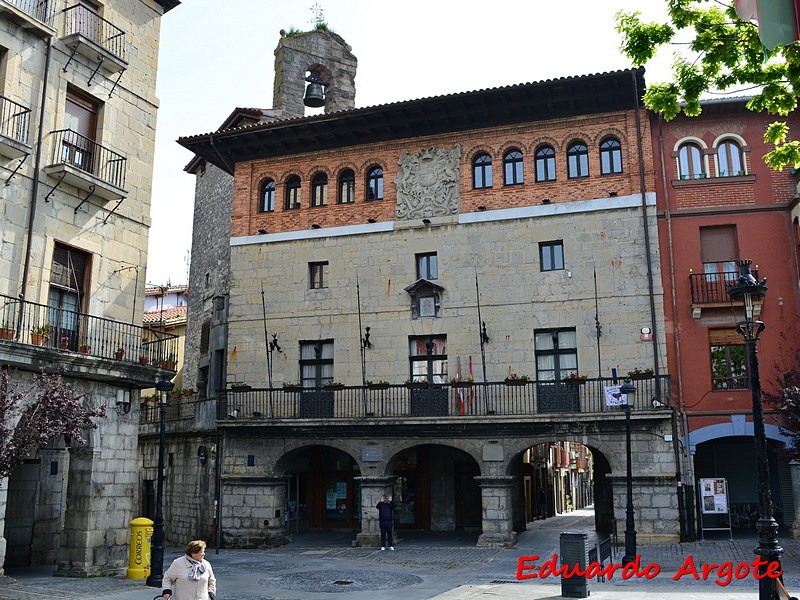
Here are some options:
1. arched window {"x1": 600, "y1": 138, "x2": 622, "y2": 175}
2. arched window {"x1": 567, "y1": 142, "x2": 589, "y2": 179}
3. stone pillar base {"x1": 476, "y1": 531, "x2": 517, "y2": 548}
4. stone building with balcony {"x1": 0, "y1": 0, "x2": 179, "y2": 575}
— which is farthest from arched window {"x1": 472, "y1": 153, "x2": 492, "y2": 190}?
stone pillar base {"x1": 476, "y1": 531, "x2": 517, "y2": 548}

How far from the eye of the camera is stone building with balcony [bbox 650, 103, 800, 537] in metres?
22.4

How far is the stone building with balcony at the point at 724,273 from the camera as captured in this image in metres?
22.4

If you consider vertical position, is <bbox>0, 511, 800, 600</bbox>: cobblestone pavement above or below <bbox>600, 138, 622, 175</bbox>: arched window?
below

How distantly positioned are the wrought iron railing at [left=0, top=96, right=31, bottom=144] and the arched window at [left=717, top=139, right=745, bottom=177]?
18543 mm

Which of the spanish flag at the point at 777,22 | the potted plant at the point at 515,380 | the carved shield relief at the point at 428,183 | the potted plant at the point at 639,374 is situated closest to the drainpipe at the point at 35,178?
the carved shield relief at the point at 428,183

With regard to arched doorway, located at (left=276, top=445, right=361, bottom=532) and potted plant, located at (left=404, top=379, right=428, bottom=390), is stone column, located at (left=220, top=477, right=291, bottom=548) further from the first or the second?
potted plant, located at (left=404, top=379, right=428, bottom=390)

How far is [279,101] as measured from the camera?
32.3 m

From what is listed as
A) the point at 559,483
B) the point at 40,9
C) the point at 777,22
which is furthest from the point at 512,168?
the point at 559,483

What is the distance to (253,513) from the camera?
2498cm

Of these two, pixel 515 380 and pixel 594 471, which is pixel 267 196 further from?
pixel 594 471

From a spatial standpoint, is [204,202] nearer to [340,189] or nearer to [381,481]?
[340,189]

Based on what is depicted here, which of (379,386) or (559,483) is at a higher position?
(379,386)

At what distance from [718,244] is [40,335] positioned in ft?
59.4

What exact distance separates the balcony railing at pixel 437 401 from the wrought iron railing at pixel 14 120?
36.8 feet
